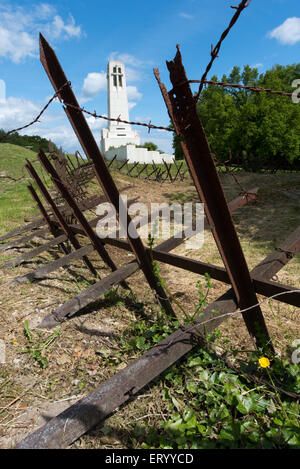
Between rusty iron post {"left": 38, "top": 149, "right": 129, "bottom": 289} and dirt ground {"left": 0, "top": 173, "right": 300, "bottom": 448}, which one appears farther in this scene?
rusty iron post {"left": 38, "top": 149, "right": 129, "bottom": 289}

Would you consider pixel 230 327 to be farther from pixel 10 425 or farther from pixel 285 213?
pixel 285 213

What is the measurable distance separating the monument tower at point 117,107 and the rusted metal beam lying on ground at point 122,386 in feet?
145

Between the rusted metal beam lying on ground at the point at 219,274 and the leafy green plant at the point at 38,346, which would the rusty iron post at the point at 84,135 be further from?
the leafy green plant at the point at 38,346

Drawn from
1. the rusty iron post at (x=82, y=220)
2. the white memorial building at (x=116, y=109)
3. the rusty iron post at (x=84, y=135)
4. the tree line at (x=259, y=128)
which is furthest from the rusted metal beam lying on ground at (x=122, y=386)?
the white memorial building at (x=116, y=109)

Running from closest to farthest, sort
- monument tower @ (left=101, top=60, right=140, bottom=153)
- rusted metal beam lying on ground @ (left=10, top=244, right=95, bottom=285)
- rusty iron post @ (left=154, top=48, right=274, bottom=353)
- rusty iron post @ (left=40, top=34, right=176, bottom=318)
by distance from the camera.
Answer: rusty iron post @ (left=154, top=48, right=274, bottom=353)
rusty iron post @ (left=40, top=34, right=176, bottom=318)
rusted metal beam lying on ground @ (left=10, top=244, right=95, bottom=285)
monument tower @ (left=101, top=60, right=140, bottom=153)

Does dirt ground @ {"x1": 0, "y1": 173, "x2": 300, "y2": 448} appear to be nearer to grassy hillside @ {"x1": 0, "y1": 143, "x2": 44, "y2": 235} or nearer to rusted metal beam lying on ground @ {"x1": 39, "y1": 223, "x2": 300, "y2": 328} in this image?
rusted metal beam lying on ground @ {"x1": 39, "y1": 223, "x2": 300, "y2": 328}

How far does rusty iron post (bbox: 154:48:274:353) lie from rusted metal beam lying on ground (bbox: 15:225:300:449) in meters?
0.18

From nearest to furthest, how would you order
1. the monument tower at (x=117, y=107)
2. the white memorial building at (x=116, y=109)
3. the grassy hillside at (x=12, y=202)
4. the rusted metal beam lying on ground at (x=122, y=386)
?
the rusted metal beam lying on ground at (x=122, y=386), the grassy hillside at (x=12, y=202), the white memorial building at (x=116, y=109), the monument tower at (x=117, y=107)

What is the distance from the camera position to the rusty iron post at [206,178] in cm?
130

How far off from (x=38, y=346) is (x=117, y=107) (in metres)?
48.9

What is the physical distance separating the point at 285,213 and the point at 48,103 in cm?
760

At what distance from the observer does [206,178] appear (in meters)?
1.50

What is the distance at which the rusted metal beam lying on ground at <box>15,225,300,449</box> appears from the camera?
1.19 m

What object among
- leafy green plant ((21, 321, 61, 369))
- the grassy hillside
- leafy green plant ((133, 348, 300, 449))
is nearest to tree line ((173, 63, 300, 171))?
the grassy hillside
